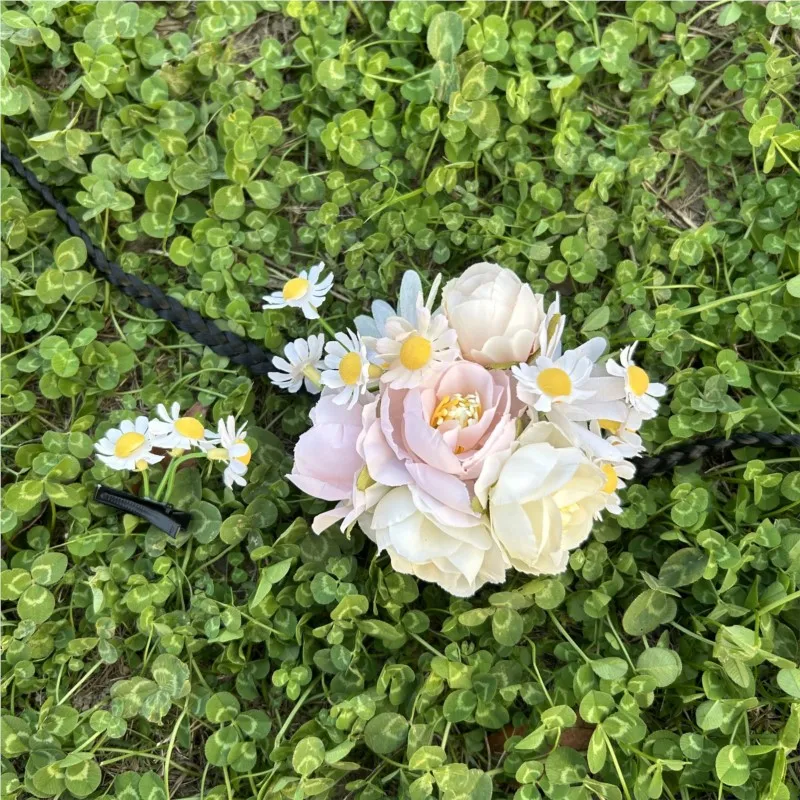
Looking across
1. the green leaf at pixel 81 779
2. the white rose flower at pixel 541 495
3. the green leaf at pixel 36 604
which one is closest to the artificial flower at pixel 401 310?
the white rose flower at pixel 541 495

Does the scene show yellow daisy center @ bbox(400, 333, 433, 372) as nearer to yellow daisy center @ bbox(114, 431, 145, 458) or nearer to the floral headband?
the floral headband

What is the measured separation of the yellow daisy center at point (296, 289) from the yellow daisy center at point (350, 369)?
14 centimetres

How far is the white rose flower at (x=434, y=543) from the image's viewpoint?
778 mm

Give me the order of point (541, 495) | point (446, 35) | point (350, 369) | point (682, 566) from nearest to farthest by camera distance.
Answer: point (541, 495)
point (350, 369)
point (682, 566)
point (446, 35)

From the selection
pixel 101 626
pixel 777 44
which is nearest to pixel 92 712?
pixel 101 626

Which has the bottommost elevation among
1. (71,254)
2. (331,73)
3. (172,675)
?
(172,675)

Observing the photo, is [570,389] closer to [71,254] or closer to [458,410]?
[458,410]

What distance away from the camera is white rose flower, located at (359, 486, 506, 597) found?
78 cm

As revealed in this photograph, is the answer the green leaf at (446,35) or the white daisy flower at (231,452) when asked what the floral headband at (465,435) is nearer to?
the white daisy flower at (231,452)

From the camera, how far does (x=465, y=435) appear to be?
78cm

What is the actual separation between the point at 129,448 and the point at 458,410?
17.0 inches

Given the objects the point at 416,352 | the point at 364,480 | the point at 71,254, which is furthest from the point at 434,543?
the point at 71,254

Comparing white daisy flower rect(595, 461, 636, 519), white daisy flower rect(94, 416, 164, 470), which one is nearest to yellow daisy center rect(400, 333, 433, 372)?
white daisy flower rect(595, 461, 636, 519)

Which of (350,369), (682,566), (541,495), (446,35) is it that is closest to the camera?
(541,495)
